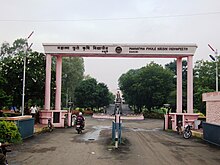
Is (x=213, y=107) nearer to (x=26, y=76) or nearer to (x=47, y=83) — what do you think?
(x=47, y=83)

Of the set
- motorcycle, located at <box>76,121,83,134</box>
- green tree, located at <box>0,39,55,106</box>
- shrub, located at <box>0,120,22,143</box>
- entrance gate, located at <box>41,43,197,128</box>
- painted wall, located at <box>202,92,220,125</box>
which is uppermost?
entrance gate, located at <box>41,43,197,128</box>

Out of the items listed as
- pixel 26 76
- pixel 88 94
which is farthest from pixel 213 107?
pixel 88 94

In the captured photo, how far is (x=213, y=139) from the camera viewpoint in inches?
631

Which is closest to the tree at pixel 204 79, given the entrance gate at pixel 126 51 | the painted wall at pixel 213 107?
the entrance gate at pixel 126 51

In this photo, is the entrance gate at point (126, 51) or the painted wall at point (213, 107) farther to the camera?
the entrance gate at point (126, 51)

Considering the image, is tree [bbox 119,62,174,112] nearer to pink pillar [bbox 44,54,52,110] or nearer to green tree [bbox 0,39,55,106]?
green tree [bbox 0,39,55,106]

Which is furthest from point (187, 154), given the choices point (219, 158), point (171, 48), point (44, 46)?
point (44, 46)

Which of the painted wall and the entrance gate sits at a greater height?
the entrance gate

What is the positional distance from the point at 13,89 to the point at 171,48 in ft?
43.5

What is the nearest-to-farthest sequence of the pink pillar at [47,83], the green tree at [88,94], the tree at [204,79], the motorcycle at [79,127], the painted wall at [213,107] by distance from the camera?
the painted wall at [213,107]
the motorcycle at [79,127]
the pink pillar at [47,83]
the tree at [204,79]
the green tree at [88,94]

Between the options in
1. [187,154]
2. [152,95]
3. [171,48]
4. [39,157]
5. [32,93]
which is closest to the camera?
[39,157]

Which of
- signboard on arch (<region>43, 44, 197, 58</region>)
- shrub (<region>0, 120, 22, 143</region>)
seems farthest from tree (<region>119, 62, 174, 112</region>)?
shrub (<region>0, 120, 22, 143</region>)

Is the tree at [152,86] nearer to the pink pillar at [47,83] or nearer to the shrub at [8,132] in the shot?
the pink pillar at [47,83]

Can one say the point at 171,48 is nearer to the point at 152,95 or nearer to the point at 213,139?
the point at 213,139
